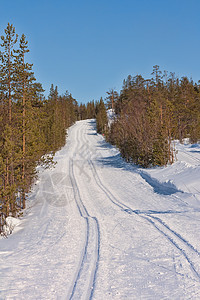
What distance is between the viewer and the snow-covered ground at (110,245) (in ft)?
16.6

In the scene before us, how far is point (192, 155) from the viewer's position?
82.9 feet

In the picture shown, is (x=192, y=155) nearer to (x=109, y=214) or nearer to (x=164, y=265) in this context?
(x=109, y=214)

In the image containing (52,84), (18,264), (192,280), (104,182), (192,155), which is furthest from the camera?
(52,84)

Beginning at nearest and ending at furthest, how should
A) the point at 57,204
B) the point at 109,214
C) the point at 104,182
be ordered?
the point at 109,214 → the point at 57,204 → the point at 104,182

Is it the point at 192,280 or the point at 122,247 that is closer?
the point at 192,280

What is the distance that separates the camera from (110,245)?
7.48 metres

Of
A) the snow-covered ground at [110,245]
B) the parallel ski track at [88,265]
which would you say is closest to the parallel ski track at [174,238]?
the snow-covered ground at [110,245]

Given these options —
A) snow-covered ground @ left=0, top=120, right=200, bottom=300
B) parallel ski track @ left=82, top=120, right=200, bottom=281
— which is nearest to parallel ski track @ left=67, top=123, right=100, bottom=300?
snow-covered ground @ left=0, top=120, right=200, bottom=300

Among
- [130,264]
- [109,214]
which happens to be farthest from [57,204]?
[130,264]

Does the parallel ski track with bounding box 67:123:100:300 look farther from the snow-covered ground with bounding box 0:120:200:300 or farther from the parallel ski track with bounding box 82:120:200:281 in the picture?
the parallel ski track with bounding box 82:120:200:281

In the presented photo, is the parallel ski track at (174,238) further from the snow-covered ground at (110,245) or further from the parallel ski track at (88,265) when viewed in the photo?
the parallel ski track at (88,265)

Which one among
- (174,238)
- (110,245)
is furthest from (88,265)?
(174,238)

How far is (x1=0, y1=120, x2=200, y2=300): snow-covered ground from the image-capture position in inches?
200

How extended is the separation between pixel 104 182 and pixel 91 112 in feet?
383
